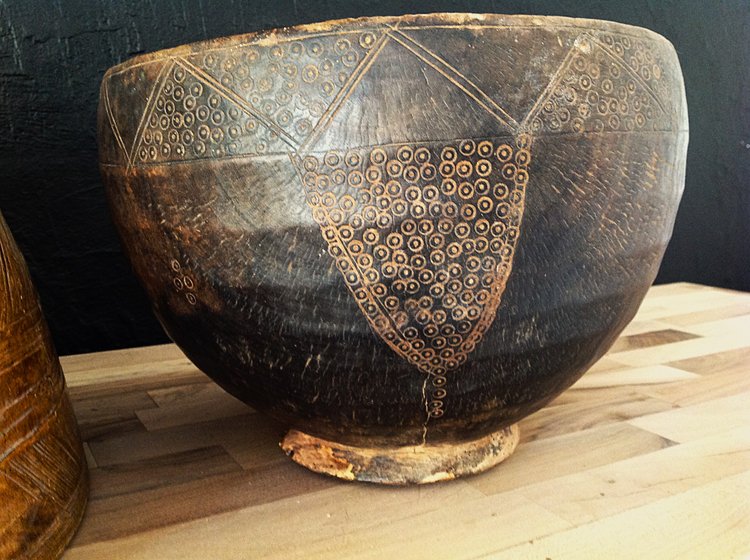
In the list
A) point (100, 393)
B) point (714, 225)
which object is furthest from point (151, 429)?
point (714, 225)

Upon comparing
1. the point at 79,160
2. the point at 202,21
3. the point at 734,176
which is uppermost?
the point at 202,21

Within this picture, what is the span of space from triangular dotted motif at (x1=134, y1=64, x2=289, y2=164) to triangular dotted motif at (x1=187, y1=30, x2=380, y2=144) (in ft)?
0.05

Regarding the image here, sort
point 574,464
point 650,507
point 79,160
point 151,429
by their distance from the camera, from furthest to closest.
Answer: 1. point 79,160
2. point 151,429
3. point 574,464
4. point 650,507

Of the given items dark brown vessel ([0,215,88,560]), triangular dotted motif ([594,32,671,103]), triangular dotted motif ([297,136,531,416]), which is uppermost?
triangular dotted motif ([594,32,671,103])

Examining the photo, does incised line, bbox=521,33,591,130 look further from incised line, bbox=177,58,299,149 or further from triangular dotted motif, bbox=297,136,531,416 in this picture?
incised line, bbox=177,58,299,149

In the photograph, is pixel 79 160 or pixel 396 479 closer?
pixel 396 479

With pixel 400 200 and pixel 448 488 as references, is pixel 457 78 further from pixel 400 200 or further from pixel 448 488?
pixel 448 488

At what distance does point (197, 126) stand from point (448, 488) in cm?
49

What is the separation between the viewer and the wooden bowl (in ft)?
2.12

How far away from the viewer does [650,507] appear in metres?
0.79

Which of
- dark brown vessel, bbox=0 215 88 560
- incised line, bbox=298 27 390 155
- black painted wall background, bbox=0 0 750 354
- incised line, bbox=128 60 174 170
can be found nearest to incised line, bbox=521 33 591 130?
incised line, bbox=298 27 390 155

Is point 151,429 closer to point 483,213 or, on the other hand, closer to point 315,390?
point 315,390

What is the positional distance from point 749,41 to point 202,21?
1.62 meters

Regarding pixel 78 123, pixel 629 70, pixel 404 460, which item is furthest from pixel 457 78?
pixel 78 123
